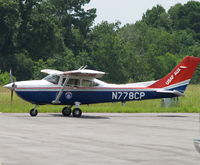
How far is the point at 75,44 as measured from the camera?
98375 mm

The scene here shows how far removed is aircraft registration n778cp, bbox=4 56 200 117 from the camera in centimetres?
3023

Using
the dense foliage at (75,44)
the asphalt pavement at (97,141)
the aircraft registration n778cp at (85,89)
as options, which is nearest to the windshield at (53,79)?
the aircraft registration n778cp at (85,89)

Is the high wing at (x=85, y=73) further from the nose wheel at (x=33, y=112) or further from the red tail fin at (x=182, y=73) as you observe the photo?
the red tail fin at (x=182, y=73)

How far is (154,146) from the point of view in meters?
17.4

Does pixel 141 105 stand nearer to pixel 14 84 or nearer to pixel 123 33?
pixel 14 84

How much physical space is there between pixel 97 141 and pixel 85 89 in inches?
496

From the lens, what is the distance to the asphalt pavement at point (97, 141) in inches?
573

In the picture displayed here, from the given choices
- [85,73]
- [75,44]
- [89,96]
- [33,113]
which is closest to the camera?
[33,113]

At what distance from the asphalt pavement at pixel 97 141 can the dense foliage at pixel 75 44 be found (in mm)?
49851

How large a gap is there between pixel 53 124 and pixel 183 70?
30.7ft

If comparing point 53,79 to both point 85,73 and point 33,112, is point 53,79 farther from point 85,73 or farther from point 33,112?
point 33,112

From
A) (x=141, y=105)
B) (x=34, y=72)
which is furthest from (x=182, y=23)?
(x=141, y=105)

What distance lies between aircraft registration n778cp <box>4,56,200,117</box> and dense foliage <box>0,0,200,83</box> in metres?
45.5

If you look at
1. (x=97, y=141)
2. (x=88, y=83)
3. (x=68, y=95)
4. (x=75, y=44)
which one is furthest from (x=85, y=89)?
(x=75, y=44)
